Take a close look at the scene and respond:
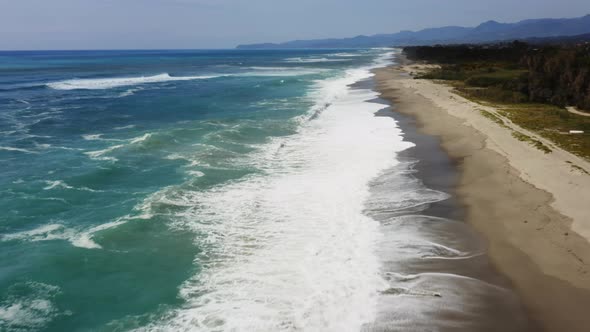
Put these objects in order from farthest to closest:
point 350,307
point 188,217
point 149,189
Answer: point 149,189, point 188,217, point 350,307

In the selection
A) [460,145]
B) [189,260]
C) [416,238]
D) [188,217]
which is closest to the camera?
[189,260]

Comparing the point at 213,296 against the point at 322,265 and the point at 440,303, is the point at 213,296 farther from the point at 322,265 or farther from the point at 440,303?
the point at 440,303

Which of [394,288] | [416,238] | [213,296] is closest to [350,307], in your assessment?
[394,288]

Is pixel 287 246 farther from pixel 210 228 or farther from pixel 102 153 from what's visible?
pixel 102 153

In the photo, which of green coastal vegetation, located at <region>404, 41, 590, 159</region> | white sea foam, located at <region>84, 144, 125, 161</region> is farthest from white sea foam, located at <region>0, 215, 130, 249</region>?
green coastal vegetation, located at <region>404, 41, 590, 159</region>

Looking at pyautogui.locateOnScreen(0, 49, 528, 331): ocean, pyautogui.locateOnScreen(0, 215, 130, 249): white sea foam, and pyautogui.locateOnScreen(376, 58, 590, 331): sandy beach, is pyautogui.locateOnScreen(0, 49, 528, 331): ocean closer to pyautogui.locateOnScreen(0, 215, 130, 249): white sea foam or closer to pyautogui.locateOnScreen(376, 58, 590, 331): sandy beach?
pyautogui.locateOnScreen(0, 215, 130, 249): white sea foam

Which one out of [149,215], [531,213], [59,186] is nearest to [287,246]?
[149,215]
